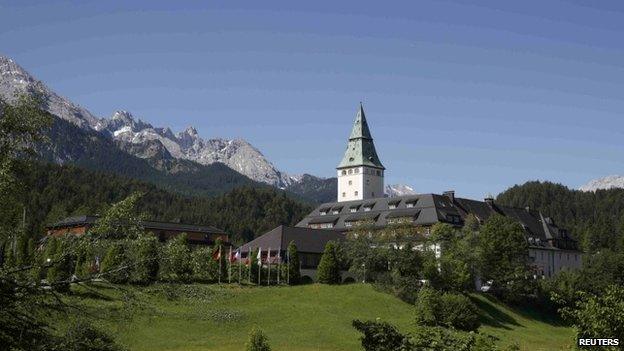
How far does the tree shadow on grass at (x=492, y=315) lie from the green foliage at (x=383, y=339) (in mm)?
59290

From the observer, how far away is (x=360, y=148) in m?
149

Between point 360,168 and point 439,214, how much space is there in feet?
137

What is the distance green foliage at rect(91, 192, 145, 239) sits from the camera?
19625mm

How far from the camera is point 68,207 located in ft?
513

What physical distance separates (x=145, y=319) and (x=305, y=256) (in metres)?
37.4

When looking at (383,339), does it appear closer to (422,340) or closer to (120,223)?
(422,340)

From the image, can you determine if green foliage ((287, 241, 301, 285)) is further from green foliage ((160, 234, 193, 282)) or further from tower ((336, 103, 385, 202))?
green foliage ((160, 234, 193, 282))

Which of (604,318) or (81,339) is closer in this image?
(81,339)

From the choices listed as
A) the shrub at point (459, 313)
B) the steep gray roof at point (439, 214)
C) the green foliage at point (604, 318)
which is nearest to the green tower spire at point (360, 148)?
the steep gray roof at point (439, 214)

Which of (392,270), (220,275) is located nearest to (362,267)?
(392,270)

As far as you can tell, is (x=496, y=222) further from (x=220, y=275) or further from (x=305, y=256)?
(x=220, y=275)

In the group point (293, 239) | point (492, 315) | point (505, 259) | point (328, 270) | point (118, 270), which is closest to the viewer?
point (118, 270)

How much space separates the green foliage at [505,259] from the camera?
92375mm

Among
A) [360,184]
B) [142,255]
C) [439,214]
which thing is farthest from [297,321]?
[360,184]
